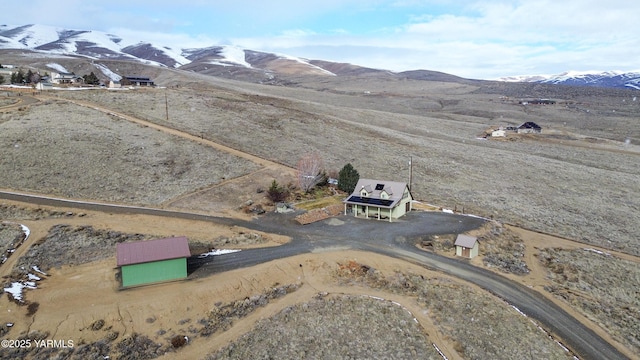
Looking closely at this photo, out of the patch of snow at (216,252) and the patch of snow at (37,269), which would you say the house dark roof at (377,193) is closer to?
the patch of snow at (216,252)

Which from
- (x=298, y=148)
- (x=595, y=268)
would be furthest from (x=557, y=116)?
(x=595, y=268)

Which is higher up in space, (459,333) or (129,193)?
(129,193)

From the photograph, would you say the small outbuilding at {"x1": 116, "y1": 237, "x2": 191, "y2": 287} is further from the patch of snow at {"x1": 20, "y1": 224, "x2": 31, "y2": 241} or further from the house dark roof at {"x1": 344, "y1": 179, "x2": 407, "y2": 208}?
the house dark roof at {"x1": 344, "y1": 179, "x2": 407, "y2": 208}

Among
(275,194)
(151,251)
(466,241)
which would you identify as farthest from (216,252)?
(466,241)

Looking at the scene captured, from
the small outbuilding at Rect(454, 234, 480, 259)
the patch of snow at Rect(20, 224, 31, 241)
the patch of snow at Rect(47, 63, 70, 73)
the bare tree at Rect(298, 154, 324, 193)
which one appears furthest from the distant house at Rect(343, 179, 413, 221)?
the patch of snow at Rect(47, 63, 70, 73)

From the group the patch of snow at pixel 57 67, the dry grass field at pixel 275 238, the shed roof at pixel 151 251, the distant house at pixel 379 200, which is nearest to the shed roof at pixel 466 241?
the dry grass field at pixel 275 238

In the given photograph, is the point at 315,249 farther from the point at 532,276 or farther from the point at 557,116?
the point at 557,116
